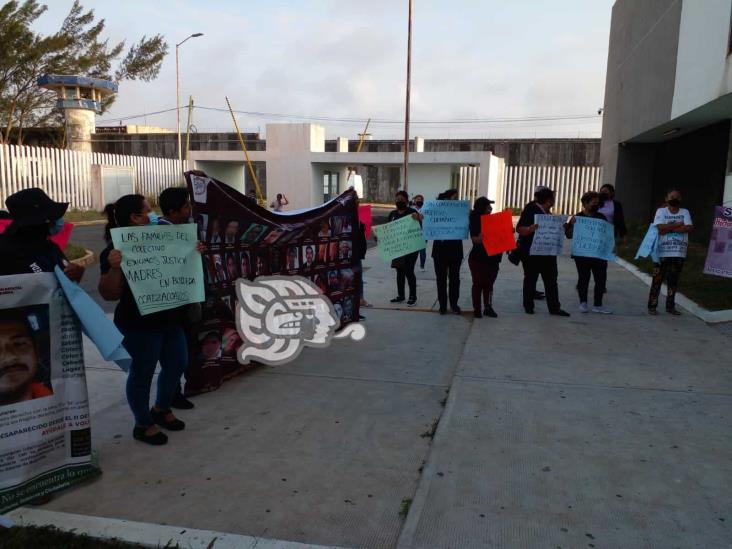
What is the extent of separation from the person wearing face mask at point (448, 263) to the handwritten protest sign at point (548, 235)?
1.03m

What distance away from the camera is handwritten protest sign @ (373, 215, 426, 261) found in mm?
8094

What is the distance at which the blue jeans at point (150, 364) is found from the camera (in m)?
3.86

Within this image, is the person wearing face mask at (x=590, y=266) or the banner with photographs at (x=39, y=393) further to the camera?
the person wearing face mask at (x=590, y=266)

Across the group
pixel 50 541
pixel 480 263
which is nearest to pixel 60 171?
pixel 480 263

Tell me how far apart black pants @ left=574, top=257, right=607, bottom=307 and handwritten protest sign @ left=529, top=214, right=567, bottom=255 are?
0.51 m

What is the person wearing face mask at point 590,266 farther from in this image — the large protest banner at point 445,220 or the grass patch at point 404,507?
the grass patch at point 404,507

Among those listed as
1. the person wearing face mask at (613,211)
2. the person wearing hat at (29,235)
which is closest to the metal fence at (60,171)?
the person wearing face mask at (613,211)

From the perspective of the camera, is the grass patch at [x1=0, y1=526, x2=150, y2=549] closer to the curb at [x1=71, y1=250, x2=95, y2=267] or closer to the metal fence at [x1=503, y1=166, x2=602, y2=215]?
the curb at [x1=71, y1=250, x2=95, y2=267]

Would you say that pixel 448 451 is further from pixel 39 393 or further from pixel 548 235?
pixel 548 235

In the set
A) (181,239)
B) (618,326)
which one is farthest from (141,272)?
(618,326)

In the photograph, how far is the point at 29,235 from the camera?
324 centimetres

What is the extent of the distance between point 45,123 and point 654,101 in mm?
40855

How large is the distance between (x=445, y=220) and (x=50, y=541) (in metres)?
6.00

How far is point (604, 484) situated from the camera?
11.3 ft
